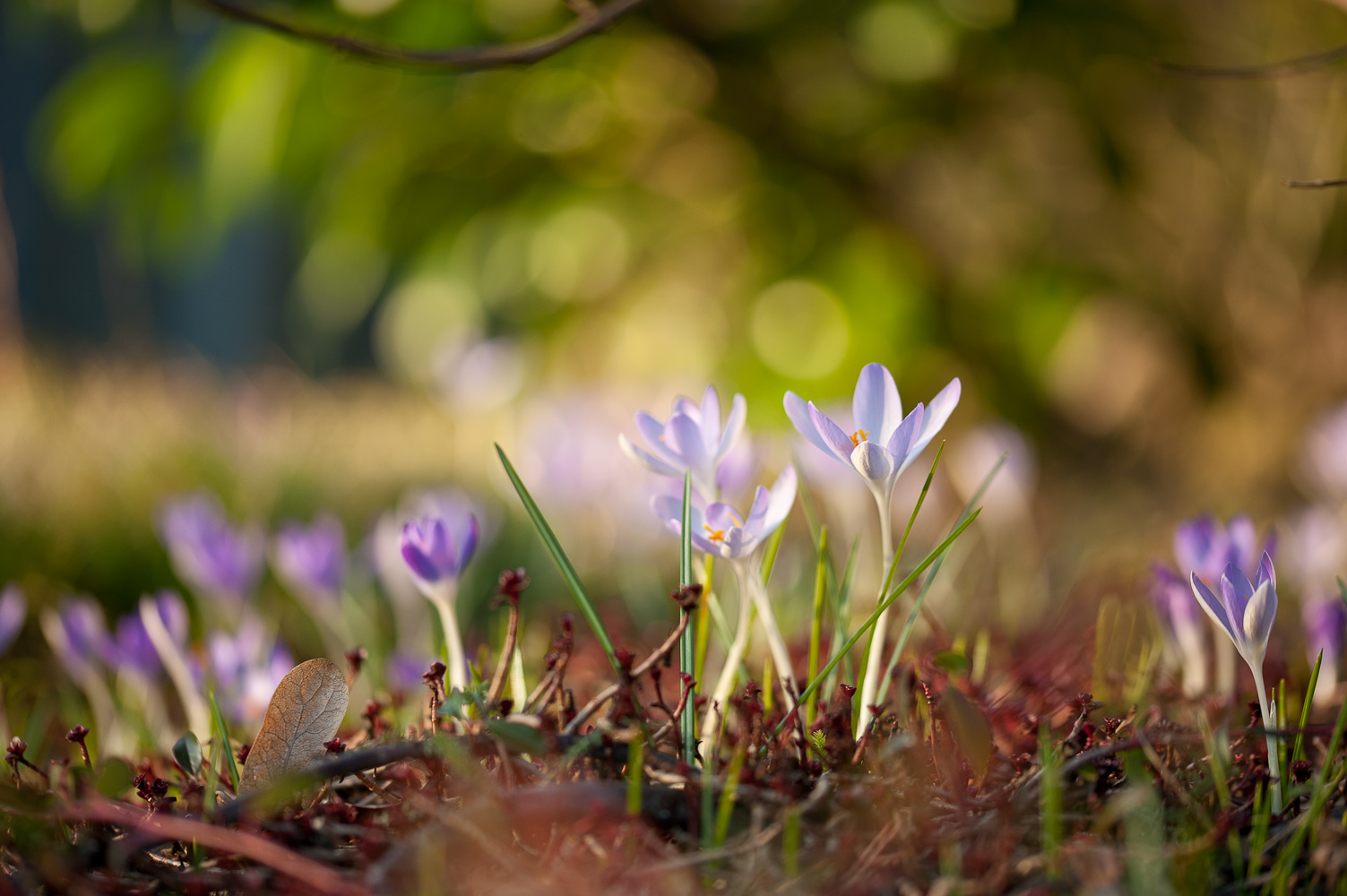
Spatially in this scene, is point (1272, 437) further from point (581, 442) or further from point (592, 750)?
point (592, 750)

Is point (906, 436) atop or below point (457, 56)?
below

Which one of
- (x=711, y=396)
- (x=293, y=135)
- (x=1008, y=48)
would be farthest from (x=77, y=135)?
(x=711, y=396)

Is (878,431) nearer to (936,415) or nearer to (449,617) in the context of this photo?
(936,415)

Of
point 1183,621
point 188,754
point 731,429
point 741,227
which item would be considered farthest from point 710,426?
point 741,227

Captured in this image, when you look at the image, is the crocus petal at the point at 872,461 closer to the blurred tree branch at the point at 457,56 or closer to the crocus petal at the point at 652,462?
the crocus petal at the point at 652,462

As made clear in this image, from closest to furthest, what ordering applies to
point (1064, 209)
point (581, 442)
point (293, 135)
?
point (581, 442)
point (293, 135)
point (1064, 209)

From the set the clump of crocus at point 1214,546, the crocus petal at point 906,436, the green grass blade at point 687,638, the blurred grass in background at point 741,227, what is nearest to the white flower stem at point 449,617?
the green grass blade at point 687,638

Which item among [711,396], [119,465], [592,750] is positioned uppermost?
[711,396]
